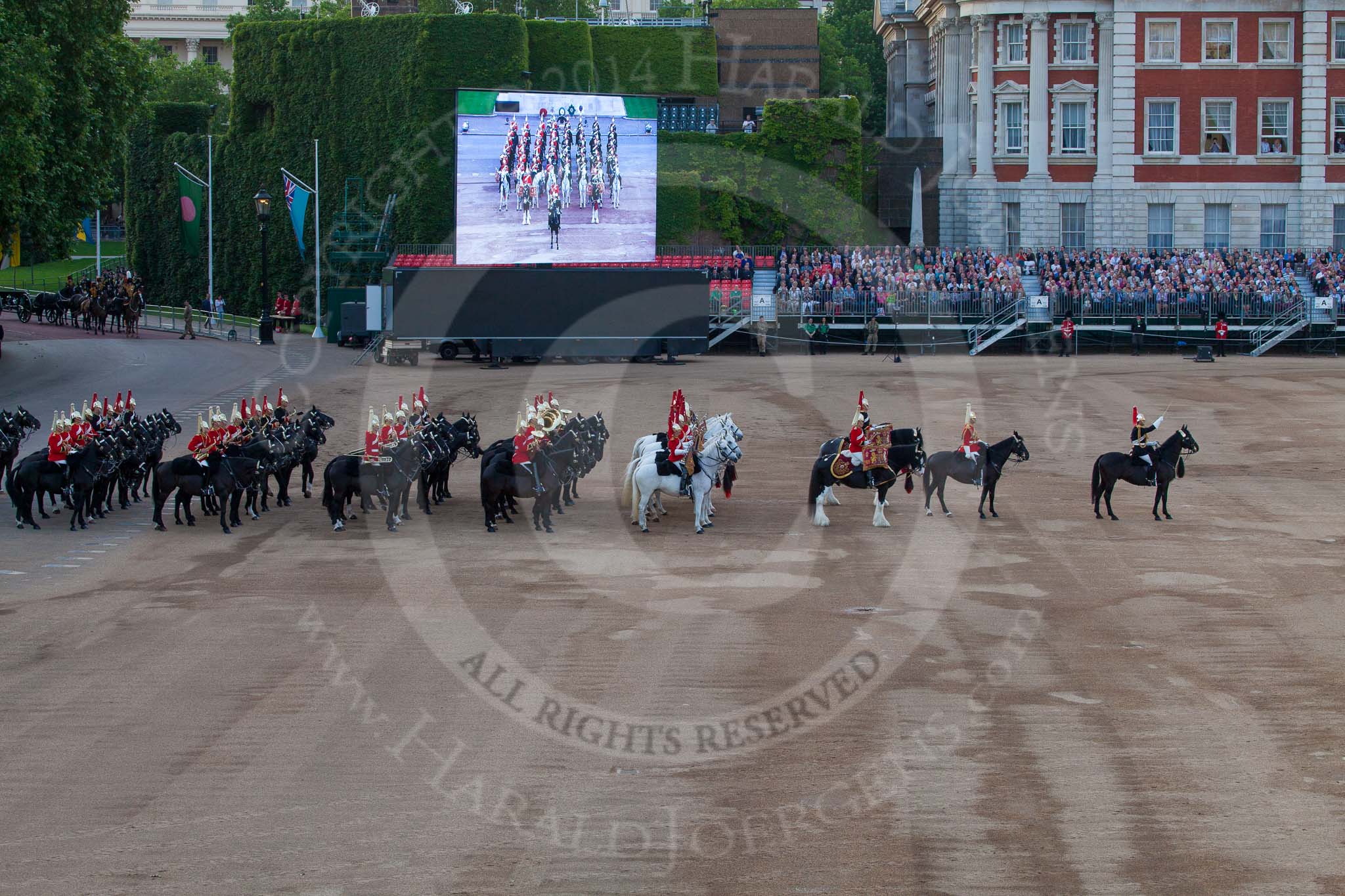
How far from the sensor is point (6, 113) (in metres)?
36.5

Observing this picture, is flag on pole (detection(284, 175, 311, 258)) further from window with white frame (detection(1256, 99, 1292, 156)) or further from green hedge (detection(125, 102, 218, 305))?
window with white frame (detection(1256, 99, 1292, 156))

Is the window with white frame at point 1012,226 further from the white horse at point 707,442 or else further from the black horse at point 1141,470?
the white horse at point 707,442

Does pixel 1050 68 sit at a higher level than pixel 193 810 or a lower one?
higher

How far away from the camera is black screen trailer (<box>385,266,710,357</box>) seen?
47.2 metres

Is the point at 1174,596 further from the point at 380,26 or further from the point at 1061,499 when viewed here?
the point at 380,26

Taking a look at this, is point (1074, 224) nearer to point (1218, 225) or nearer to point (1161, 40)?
point (1218, 225)

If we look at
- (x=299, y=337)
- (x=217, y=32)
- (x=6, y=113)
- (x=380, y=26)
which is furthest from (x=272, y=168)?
(x=217, y=32)

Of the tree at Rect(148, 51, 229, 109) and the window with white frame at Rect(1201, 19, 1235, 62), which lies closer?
the window with white frame at Rect(1201, 19, 1235, 62)

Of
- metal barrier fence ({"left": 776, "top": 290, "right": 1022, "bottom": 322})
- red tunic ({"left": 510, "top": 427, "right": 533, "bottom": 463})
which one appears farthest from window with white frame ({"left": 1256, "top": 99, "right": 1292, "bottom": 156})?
red tunic ({"left": 510, "top": 427, "right": 533, "bottom": 463})

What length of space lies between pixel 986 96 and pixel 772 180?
959 cm

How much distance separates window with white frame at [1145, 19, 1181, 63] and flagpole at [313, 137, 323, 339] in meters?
33.3

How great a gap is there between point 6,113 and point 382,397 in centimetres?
1118

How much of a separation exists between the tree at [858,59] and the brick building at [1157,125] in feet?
66.8

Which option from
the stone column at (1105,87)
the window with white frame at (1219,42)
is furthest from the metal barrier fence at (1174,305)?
the window with white frame at (1219,42)
